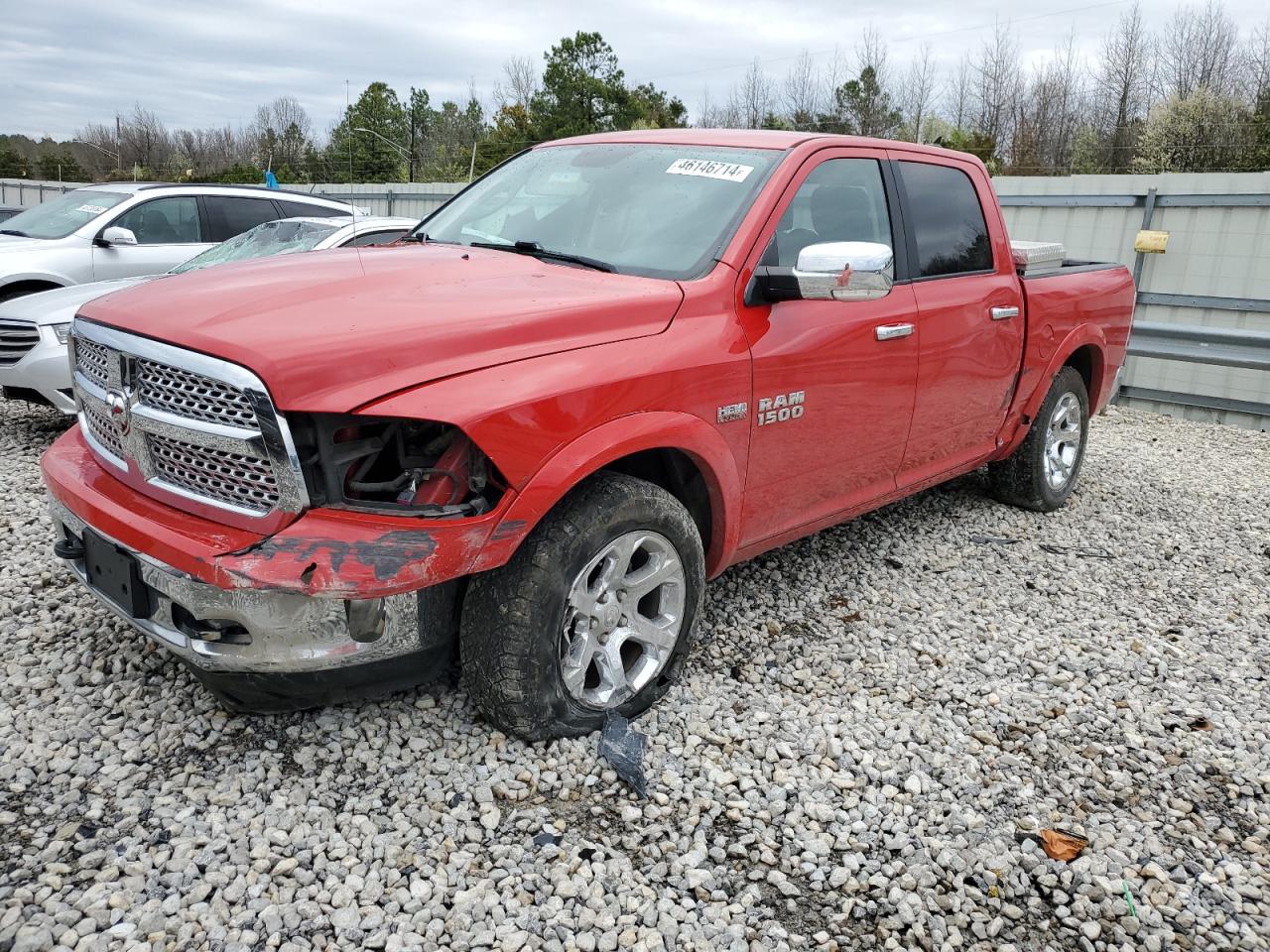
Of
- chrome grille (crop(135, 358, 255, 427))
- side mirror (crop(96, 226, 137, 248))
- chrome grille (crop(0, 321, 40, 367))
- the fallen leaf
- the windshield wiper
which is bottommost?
the fallen leaf

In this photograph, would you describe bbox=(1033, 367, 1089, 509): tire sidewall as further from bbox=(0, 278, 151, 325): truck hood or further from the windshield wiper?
bbox=(0, 278, 151, 325): truck hood

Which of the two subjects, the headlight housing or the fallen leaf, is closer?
the headlight housing

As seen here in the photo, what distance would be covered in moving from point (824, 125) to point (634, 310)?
32.6 m

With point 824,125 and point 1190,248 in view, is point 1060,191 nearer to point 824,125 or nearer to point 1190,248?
point 1190,248

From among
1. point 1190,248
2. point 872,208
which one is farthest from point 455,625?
point 1190,248

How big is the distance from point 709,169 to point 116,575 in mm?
2437

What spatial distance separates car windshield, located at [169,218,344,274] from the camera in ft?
22.7

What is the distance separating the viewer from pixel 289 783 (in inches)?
111

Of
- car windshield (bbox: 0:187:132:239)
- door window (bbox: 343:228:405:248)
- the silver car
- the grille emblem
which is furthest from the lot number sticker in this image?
car windshield (bbox: 0:187:132:239)

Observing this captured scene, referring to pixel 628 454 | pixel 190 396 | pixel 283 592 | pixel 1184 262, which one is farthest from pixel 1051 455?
pixel 1184 262

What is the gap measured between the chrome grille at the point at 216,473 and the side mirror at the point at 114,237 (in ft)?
20.8

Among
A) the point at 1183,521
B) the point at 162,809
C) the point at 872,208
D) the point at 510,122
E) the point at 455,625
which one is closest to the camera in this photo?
the point at 162,809

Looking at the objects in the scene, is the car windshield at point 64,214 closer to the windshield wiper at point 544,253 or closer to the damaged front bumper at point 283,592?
the windshield wiper at point 544,253

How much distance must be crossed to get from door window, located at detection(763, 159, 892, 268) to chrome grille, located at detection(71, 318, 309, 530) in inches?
71.8
